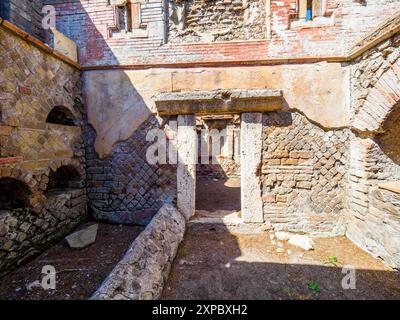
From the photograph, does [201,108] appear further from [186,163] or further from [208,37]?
[208,37]

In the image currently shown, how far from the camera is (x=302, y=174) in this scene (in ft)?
11.4

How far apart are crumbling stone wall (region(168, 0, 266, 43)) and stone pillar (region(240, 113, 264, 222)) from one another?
1637mm

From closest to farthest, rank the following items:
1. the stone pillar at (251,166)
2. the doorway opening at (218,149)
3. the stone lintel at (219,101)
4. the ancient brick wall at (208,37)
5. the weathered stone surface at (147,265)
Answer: the weathered stone surface at (147,265)
the ancient brick wall at (208,37)
the stone lintel at (219,101)
the stone pillar at (251,166)
the doorway opening at (218,149)

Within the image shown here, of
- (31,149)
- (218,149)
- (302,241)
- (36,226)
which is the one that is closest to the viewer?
(31,149)

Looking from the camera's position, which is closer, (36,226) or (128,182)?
(36,226)

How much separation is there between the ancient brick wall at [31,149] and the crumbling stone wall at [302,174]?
3.70m

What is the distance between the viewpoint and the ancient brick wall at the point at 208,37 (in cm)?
325

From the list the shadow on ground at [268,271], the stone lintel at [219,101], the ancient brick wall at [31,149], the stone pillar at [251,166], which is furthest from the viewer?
the stone pillar at [251,166]

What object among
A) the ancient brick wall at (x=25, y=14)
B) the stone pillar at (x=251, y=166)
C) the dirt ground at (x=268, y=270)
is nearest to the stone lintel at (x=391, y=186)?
the dirt ground at (x=268, y=270)

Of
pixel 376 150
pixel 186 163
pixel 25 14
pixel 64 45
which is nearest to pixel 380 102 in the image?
pixel 376 150

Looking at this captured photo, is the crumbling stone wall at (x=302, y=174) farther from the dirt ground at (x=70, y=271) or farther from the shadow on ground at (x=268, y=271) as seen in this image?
the dirt ground at (x=70, y=271)

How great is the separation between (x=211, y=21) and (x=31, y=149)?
385 cm

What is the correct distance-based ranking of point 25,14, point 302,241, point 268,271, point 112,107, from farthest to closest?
point 112,107 → point 25,14 → point 302,241 → point 268,271
